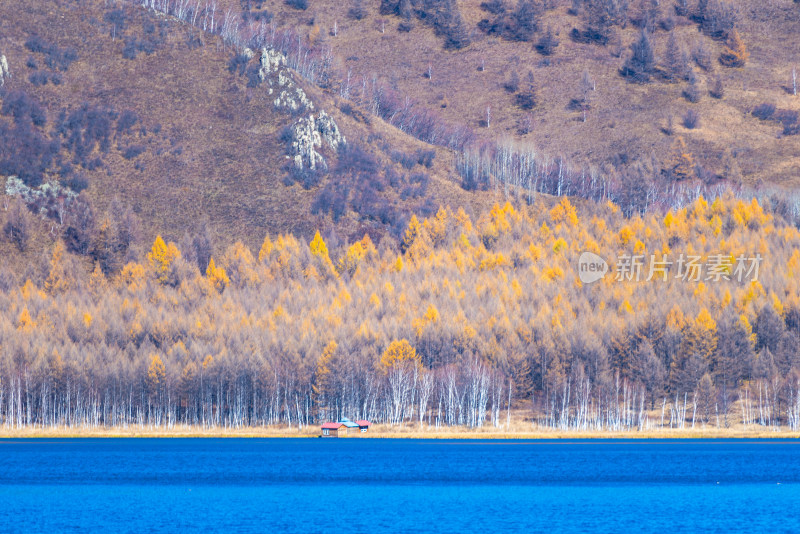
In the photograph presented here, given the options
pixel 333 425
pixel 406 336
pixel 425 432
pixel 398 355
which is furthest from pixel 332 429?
pixel 406 336

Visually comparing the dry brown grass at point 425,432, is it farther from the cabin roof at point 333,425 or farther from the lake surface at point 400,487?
the cabin roof at point 333,425

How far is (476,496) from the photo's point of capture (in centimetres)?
6656

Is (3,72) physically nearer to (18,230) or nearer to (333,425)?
(18,230)

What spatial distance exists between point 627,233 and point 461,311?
5423 cm

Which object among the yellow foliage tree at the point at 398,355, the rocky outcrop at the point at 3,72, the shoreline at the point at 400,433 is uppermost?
the rocky outcrop at the point at 3,72

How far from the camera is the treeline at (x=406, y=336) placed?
11131cm

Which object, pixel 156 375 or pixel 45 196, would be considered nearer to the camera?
pixel 156 375

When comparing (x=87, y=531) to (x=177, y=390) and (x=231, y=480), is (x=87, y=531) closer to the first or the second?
(x=231, y=480)

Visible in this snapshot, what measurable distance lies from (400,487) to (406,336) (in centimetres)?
5709

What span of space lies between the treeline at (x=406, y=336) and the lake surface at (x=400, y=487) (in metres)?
7.67

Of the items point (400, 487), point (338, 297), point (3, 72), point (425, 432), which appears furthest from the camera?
point (3, 72)

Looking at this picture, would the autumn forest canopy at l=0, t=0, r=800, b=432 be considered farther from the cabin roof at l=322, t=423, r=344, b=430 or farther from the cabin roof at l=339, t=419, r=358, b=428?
the cabin roof at l=322, t=423, r=344, b=430

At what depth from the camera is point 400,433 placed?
108062mm
